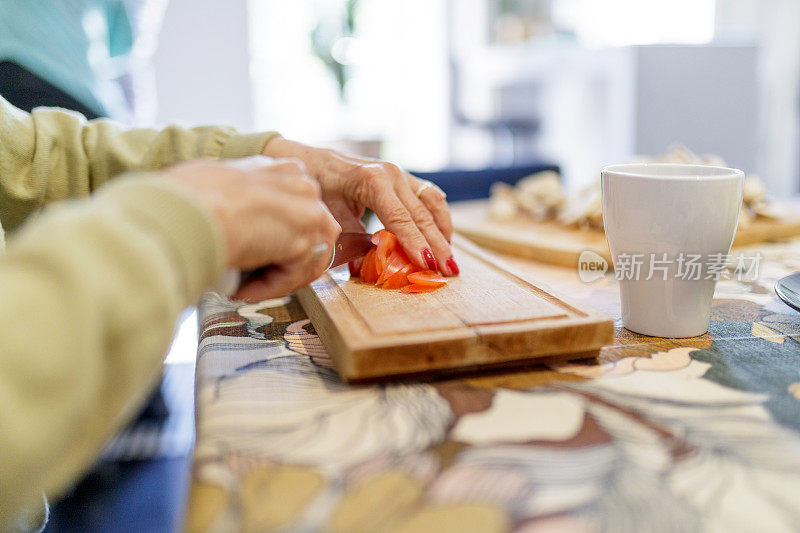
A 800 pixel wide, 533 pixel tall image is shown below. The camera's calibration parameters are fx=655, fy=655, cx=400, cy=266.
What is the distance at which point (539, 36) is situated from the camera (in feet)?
15.2

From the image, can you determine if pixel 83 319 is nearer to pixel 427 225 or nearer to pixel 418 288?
pixel 418 288

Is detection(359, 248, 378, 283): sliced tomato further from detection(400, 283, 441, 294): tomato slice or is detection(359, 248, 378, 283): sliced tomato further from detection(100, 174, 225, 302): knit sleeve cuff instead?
detection(100, 174, 225, 302): knit sleeve cuff

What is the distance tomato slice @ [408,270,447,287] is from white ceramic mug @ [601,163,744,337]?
7.3 inches

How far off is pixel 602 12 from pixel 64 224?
4375 mm

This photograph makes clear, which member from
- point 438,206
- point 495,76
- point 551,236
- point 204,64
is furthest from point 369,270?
point 495,76

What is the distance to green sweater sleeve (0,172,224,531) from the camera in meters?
0.38

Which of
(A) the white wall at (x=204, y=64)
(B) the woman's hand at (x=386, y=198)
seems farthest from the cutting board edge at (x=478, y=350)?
(A) the white wall at (x=204, y=64)

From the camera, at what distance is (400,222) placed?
→ 79cm

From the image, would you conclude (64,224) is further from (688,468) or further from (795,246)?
(795,246)

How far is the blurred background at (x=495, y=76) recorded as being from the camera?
2.62 meters

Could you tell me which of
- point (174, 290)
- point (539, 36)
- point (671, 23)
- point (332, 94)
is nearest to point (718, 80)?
point (671, 23)

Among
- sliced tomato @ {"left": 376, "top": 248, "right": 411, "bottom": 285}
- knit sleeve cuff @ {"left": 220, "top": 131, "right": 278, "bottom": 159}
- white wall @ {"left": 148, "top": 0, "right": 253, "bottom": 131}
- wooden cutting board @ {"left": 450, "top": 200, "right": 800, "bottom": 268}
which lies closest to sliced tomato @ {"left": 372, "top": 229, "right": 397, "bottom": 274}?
sliced tomato @ {"left": 376, "top": 248, "right": 411, "bottom": 285}

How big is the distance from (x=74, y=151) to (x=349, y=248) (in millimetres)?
451

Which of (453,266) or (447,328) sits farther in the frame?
(453,266)
